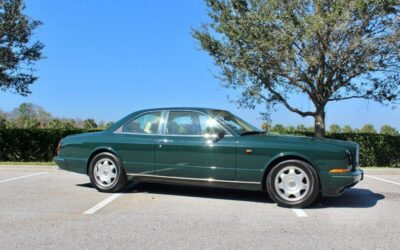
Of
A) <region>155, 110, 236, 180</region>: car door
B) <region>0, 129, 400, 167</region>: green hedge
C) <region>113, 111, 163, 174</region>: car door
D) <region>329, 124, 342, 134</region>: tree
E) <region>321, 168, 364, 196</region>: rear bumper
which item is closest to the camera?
<region>321, 168, 364, 196</region>: rear bumper

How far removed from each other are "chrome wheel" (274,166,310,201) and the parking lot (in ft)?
0.79

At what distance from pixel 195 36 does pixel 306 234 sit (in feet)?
37.2

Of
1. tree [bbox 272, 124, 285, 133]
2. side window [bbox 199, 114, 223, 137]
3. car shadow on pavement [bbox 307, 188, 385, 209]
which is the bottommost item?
car shadow on pavement [bbox 307, 188, 385, 209]

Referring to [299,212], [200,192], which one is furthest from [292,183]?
[200,192]

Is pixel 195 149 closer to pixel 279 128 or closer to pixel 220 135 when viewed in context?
pixel 220 135

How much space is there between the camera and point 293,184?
25.4 feet

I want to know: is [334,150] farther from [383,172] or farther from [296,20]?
[296,20]

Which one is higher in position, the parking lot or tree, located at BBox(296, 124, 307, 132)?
tree, located at BBox(296, 124, 307, 132)

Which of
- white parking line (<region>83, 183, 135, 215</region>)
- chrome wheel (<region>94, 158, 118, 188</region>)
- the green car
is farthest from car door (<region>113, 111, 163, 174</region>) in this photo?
white parking line (<region>83, 183, 135, 215</region>)

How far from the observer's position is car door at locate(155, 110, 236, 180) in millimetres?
8031

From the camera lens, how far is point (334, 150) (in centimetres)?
764

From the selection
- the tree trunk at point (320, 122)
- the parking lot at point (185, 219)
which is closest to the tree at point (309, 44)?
the tree trunk at point (320, 122)

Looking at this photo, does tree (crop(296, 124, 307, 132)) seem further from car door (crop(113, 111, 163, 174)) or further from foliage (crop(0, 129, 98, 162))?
car door (crop(113, 111, 163, 174))

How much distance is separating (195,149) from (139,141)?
110 centimetres
